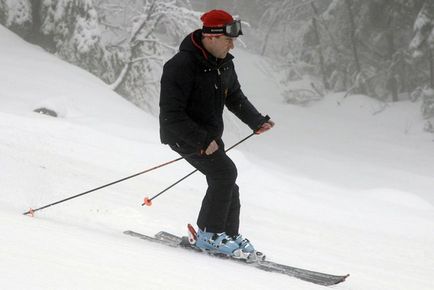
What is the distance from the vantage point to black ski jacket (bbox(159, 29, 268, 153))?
4535 millimetres

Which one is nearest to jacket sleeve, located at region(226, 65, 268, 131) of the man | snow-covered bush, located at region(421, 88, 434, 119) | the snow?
the man

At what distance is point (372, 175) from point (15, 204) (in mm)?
10976

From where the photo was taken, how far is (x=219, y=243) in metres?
4.93

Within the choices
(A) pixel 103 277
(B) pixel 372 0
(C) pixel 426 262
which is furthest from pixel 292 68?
(A) pixel 103 277

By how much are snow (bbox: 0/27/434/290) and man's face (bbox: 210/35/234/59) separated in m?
1.46

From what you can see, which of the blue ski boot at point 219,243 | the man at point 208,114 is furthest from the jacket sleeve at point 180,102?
the blue ski boot at point 219,243

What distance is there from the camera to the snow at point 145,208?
348cm

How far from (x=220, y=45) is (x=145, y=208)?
3.10 meters

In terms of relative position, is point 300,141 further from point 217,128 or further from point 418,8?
point 217,128

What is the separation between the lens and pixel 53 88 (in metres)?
13.2

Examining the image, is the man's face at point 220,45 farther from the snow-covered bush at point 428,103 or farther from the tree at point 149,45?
the snow-covered bush at point 428,103

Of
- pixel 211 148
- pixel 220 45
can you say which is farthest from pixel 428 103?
pixel 211 148

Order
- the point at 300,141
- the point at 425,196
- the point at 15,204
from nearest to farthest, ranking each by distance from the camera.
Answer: the point at 15,204 < the point at 425,196 < the point at 300,141

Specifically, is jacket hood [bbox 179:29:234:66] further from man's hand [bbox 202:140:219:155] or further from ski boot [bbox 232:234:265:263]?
ski boot [bbox 232:234:265:263]
